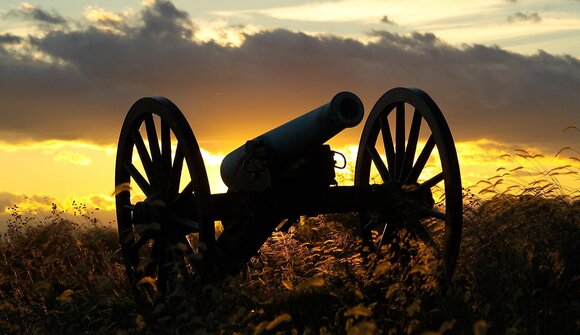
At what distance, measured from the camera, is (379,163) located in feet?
26.8

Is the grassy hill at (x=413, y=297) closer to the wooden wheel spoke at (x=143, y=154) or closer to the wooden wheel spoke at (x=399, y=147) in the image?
the wooden wheel spoke at (x=399, y=147)

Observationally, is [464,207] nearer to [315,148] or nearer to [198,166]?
[315,148]

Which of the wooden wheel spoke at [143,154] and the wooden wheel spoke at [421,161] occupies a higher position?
the wooden wheel spoke at [143,154]

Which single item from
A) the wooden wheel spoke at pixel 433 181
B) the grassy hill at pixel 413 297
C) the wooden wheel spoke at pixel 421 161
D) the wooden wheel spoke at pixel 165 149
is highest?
the wooden wheel spoke at pixel 165 149

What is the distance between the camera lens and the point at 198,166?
6430 millimetres

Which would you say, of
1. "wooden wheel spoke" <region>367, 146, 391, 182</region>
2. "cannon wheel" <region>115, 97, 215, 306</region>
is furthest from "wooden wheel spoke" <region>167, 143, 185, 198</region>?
"wooden wheel spoke" <region>367, 146, 391, 182</region>

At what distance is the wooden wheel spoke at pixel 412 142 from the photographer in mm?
7480

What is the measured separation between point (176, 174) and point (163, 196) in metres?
0.29

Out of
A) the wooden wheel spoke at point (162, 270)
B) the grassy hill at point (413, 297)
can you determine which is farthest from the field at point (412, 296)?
the wooden wheel spoke at point (162, 270)

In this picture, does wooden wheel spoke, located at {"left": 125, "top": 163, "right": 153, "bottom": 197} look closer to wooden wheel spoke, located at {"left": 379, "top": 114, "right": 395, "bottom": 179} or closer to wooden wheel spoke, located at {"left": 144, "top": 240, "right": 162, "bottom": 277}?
wooden wheel spoke, located at {"left": 144, "top": 240, "right": 162, "bottom": 277}

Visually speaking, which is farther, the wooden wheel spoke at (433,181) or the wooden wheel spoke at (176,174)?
the wooden wheel spoke at (433,181)

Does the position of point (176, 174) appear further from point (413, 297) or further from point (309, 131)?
point (413, 297)

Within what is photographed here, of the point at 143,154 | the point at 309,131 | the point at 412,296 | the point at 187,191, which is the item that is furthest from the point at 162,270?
the point at 412,296

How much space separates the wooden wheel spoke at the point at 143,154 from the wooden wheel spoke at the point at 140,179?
0.39 feet
